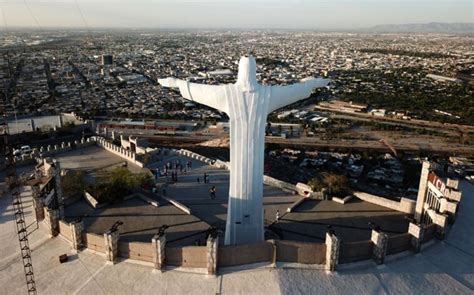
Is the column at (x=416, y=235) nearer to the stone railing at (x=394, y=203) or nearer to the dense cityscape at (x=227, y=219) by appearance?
the dense cityscape at (x=227, y=219)

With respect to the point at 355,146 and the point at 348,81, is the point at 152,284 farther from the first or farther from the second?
the point at 348,81

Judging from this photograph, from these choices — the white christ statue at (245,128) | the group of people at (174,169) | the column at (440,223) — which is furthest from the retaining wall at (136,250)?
the column at (440,223)

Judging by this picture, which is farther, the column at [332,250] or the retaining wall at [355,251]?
the retaining wall at [355,251]

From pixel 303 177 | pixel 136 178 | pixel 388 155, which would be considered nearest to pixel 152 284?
pixel 136 178

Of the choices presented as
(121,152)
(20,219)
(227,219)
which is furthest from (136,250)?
(121,152)

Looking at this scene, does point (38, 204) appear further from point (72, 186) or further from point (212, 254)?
point (212, 254)

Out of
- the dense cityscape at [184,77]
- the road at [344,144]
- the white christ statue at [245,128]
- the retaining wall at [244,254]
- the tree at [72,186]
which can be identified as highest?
the white christ statue at [245,128]
